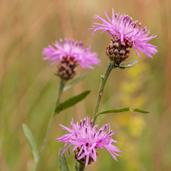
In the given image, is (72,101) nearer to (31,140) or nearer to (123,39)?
(31,140)

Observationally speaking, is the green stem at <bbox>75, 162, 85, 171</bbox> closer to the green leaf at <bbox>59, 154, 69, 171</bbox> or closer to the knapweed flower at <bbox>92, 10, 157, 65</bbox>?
the green leaf at <bbox>59, 154, 69, 171</bbox>

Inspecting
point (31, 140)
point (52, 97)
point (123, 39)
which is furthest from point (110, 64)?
point (52, 97)

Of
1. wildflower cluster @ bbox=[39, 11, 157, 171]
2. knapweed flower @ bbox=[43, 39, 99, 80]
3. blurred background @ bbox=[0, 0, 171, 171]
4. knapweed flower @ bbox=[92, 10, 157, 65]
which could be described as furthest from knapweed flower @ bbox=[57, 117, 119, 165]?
blurred background @ bbox=[0, 0, 171, 171]

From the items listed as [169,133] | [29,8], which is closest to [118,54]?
[29,8]

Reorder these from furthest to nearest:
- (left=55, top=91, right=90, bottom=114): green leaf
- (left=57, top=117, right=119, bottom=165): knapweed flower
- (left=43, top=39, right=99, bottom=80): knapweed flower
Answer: (left=43, top=39, right=99, bottom=80): knapweed flower < (left=55, top=91, right=90, bottom=114): green leaf < (left=57, top=117, right=119, bottom=165): knapweed flower

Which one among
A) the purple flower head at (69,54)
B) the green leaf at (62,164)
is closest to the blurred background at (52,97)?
the purple flower head at (69,54)
